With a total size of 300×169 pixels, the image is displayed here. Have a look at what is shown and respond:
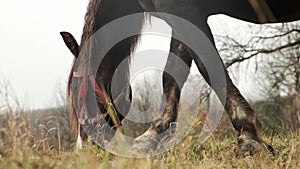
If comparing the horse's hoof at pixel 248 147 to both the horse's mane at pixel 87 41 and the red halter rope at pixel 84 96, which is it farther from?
the horse's mane at pixel 87 41

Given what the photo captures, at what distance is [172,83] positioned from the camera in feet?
15.6

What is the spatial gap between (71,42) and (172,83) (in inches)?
44.6

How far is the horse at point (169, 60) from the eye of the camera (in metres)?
3.38

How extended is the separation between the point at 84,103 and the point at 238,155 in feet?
5.47

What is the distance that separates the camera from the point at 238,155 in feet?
10.5

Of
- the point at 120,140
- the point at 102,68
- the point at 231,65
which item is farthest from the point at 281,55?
the point at 120,140

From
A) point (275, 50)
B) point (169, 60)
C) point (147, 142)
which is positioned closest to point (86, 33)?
point (169, 60)

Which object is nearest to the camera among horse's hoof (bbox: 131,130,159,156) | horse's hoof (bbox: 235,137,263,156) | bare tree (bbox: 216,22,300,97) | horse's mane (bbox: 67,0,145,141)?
horse's hoof (bbox: 235,137,263,156)

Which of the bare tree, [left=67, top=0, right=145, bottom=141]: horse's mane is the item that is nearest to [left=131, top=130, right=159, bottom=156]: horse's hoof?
[left=67, top=0, right=145, bottom=141]: horse's mane

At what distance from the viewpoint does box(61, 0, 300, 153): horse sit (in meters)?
3.38

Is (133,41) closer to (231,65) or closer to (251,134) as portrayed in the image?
(251,134)

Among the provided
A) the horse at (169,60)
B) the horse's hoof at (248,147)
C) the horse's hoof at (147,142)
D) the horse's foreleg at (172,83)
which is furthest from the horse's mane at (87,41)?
the horse's hoof at (248,147)

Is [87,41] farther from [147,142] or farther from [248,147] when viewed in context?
[248,147]

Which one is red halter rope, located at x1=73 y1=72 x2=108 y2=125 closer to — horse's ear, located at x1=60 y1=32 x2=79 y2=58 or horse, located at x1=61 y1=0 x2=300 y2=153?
horse, located at x1=61 y1=0 x2=300 y2=153
